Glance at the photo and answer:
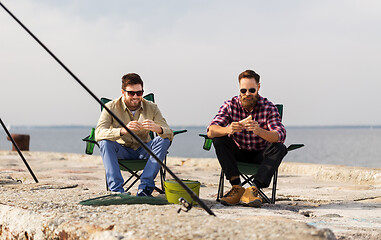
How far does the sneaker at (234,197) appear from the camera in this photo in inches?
112

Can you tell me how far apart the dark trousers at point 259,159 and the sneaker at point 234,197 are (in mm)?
120

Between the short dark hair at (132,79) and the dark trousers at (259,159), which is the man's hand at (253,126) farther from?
the short dark hair at (132,79)

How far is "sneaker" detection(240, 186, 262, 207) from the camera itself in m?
2.70

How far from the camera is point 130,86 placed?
3211mm

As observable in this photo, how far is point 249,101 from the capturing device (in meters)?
3.12

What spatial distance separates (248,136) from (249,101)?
0.90 feet

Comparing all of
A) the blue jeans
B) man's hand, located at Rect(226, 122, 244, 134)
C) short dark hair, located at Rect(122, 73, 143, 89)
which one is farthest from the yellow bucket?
short dark hair, located at Rect(122, 73, 143, 89)

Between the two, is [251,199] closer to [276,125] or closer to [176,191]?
[176,191]

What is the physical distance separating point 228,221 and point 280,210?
105 cm

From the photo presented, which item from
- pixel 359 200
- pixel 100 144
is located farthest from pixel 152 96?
pixel 359 200

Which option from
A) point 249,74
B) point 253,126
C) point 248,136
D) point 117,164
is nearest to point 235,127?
point 253,126

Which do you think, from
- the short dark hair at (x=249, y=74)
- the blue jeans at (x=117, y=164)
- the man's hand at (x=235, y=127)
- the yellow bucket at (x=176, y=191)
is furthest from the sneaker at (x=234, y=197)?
the short dark hair at (x=249, y=74)

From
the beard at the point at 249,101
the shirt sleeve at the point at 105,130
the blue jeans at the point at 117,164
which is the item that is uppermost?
the beard at the point at 249,101

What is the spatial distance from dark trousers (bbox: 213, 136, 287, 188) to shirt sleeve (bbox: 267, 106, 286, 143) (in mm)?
60
